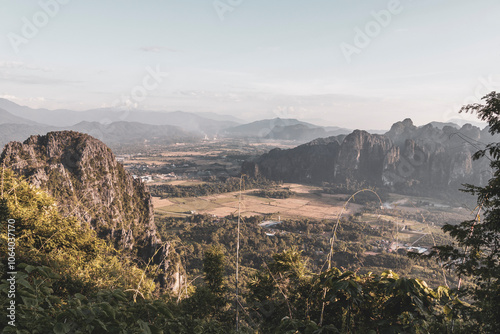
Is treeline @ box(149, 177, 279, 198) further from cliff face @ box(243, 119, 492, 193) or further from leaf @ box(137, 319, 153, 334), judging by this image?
leaf @ box(137, 319, 153, 334)

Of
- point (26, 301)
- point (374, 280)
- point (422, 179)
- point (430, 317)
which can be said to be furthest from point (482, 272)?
point (422, 179)

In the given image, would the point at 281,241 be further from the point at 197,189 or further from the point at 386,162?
the point at 386,162

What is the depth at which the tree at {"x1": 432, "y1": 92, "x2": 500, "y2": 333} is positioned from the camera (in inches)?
149

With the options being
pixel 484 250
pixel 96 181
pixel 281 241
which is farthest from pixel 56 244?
pixel 281 241

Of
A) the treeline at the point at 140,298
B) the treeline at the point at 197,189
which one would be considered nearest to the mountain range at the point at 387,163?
the treeline at the point at 197,189

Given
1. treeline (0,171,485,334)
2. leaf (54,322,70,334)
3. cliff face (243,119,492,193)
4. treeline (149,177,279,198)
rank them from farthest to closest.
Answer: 1. cliff face (243,119,492,193)
2. treeline (149,177,279,198)
3. treeline (0,171,485,334)
4. leaf (54,322,70,334)

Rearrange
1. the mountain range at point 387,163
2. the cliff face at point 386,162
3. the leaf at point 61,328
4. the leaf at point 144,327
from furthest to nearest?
the cliff face at point 386,162 < the mountain range at point 387,163 < the leaf at point 144,327 < the leaf at point 61,328

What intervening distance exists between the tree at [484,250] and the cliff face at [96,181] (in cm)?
3752

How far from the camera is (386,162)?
16838 cm

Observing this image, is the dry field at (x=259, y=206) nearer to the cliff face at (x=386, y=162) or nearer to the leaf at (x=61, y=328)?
the cliff face at (x=386, y=162)

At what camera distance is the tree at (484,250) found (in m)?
3.78

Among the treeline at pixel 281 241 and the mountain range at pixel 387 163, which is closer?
the treeline at pixel 281 241

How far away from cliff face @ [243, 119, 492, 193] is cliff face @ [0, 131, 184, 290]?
117m

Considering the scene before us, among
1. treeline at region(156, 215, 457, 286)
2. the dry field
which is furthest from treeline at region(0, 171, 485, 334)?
the dry field
